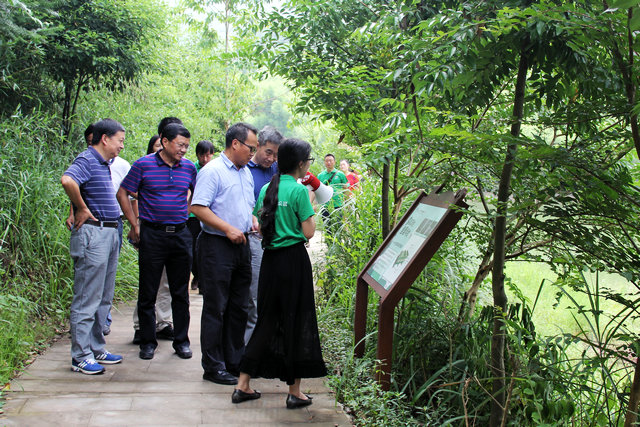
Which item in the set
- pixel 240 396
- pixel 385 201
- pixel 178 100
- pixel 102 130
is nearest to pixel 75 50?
pixel 102 130

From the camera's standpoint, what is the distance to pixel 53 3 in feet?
26.6

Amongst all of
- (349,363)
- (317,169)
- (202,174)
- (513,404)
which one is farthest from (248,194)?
(317,169)

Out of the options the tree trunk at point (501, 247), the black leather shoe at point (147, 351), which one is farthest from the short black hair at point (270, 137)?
the tree trunk at point (501, 247)

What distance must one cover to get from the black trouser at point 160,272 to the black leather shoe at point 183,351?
0.13ft

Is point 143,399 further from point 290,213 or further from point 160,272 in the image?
point 290,213

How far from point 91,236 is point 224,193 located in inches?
45.8

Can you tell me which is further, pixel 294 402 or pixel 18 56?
pixel 18 56

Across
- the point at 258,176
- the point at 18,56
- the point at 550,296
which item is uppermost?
the point at 18,56

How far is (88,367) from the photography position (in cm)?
475

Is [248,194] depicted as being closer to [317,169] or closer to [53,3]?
[53,3]

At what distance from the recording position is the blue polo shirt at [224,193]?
187 inches

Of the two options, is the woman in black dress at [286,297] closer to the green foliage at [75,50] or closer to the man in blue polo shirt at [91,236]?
the man in blue polo shirt at [91,236]

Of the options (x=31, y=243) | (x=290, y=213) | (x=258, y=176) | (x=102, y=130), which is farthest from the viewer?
(x=31, y=243)

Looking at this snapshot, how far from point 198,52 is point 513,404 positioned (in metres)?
22.8
